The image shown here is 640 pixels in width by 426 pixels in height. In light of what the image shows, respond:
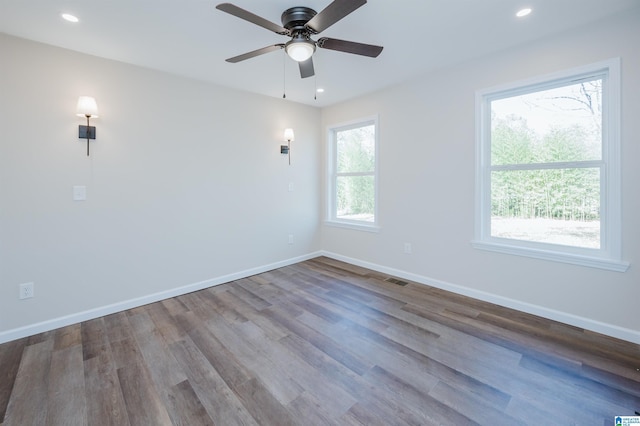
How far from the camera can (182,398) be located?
1.69 m

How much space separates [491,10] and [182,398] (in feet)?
11.3

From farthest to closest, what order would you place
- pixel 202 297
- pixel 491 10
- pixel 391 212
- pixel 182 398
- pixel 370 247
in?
pixel 370 247 < pixel 391 212 < pixel 202 297 < pixel 491 10 < pixel 182 398

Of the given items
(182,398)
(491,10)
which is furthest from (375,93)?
(182,398)

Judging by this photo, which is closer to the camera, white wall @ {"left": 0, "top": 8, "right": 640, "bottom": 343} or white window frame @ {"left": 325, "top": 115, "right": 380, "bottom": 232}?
white wall @ {"left": 0, "top": 8, "right": 640, "bottom": 343}

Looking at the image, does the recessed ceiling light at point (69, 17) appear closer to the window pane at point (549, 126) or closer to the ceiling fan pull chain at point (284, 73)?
the ceiling fan pull chain at point (284, 73)

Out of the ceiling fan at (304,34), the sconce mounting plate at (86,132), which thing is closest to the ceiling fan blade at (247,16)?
the ceiling fan at (304,34)

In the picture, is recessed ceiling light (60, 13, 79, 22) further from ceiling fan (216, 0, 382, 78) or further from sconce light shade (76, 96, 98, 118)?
ceiling fan (216, 0, 382, 78)

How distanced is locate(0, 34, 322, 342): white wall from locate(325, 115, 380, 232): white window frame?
3.04 feet

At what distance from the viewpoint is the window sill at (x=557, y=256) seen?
224cm

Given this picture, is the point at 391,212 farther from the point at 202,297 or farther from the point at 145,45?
the point at 145,45

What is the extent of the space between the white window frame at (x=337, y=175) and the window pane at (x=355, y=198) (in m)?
0.07

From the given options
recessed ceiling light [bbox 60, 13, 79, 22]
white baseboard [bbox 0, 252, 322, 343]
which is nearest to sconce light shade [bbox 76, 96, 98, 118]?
recessed ceiling light [bbox 60, 13, 79, 22]

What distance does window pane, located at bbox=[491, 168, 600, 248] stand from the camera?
7.91ft

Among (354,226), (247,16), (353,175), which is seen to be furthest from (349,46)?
(354,226)
